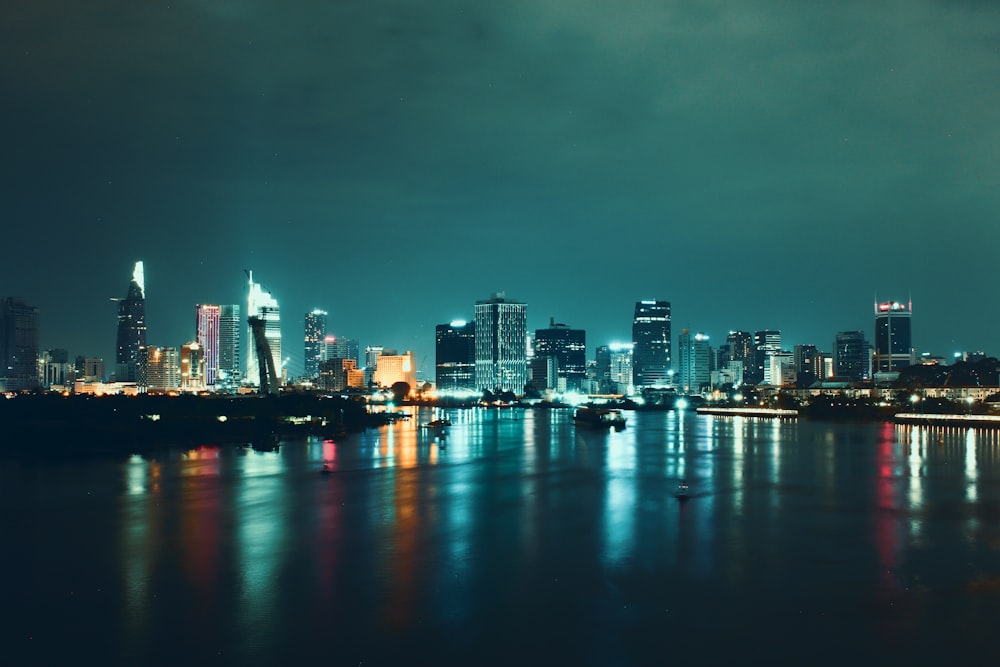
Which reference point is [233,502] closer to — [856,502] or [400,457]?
[400,457]

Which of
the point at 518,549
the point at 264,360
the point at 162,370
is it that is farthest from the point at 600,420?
the point at 162,370

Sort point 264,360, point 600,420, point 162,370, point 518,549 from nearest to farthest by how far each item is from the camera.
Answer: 1. point 518,549
2. point 600,420
3. point 264,360
4. point 162,370

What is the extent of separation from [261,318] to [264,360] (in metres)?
8.33

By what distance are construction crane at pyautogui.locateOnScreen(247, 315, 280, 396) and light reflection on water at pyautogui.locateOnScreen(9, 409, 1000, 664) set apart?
5936 cm

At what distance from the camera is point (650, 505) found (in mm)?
27250

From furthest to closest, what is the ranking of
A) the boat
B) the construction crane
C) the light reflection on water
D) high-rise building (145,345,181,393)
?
high-rise building (145,345,181,393)
the construction crane
the boat
the light reflection on water

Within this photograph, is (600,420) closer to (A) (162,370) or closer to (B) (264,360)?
(B) (264,360)

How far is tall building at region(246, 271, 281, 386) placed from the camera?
397 ft

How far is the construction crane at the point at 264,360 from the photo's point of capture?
98.4 meters

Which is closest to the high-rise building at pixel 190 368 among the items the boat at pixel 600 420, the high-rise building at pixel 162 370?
the high-rise building at pixel 162 370

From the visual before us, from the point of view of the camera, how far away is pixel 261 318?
107125 mm

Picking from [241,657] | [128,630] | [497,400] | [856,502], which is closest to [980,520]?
[856,502]

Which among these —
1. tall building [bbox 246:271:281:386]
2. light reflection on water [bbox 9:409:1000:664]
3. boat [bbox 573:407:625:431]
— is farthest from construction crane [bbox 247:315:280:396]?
light reflection on water [bbox 9:409:1000:664]

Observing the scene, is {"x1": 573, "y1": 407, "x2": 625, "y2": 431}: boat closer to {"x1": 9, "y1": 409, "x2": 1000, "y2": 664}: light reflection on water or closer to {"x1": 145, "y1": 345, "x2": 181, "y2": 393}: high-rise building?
{"x1": 9, "y1": 409, "x2": 1000, "y2": 664}: light reflection on water
